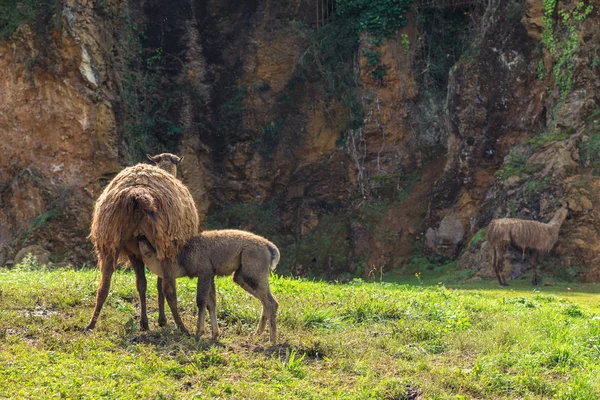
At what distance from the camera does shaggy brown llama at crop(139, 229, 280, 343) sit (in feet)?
32.9

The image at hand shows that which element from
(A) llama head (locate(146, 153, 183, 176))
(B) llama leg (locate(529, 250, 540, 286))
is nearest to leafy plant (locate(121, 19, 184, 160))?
(B) llama leg (locate(529, 250, 540, 286))

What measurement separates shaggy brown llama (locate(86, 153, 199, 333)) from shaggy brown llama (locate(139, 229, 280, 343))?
15 centimetres

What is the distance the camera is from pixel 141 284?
408 inches

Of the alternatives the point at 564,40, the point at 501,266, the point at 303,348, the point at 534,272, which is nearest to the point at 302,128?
the point at 564,40

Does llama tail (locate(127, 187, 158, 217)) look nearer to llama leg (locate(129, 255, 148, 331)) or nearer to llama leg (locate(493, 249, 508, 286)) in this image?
llama leg (locate(129, 255, 148, 331))

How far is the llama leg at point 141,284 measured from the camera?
1009 cm

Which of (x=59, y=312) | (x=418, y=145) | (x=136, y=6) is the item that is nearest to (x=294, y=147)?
(x=418, y=145)

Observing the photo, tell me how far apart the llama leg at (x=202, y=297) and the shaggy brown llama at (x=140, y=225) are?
22cm

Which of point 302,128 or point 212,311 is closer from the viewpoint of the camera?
point 212,311

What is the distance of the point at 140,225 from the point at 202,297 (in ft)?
3.81

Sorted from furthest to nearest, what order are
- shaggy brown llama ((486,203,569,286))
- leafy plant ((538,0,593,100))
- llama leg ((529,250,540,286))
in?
leafy plant ((538,0,593,100))
shaggy brown llama ((486,203,569,286))
llama leg ((529,250,540,286))

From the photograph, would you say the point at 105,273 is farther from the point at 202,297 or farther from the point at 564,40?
the point at 564,40

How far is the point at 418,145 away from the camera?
26203mm

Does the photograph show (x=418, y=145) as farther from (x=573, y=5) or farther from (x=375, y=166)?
(x=573, y=5)
